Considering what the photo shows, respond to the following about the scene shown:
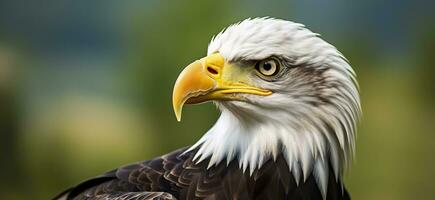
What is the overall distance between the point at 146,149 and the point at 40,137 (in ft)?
2.10

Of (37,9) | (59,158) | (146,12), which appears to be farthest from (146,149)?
(37,9)

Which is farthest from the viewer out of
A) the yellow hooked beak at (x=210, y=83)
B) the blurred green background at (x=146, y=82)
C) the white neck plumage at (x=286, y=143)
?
the blurred green background at (x=146, y=82)

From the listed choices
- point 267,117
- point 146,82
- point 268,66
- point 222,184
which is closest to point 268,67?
point 268,66

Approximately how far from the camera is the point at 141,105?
4.22 metres

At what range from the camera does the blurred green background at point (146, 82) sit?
4.04 meters

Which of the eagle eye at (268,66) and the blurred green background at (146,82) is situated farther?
the blurred green background at (146,82)

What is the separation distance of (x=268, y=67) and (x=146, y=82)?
2.55m

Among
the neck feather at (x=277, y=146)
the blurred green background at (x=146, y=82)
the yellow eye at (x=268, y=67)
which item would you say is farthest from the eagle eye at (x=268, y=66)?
the blurred green background at (x=146, y=82)

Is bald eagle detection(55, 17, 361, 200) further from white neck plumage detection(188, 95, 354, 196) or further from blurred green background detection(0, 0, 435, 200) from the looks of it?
blurred green background detection(0, 0, 435, 200)

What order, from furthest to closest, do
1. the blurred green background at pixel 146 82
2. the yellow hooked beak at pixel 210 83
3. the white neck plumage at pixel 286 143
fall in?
the blurred green background at pixel 146 82, the white neck plumage at pixel 286 143, the yellow hooked beak at pixel 210 83

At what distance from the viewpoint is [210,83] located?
5.29ft

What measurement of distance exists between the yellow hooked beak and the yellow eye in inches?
1.5

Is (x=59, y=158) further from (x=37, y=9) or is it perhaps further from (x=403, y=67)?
(x=403, y=67)

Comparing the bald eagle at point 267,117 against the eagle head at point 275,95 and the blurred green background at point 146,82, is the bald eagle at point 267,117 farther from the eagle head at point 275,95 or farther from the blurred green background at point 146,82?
the blurred green background at point 146,82
